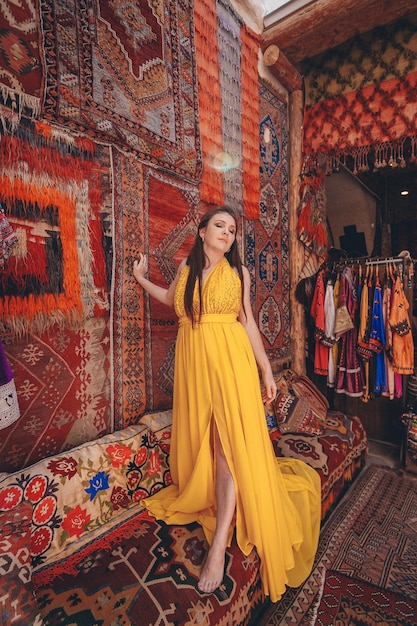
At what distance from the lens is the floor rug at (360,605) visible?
5.73ft

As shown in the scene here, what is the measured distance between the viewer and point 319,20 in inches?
124

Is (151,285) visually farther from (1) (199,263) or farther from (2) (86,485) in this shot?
(2) (86,485)

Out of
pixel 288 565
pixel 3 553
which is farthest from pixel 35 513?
pixel 288 565

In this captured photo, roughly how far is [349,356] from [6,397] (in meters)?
3.41

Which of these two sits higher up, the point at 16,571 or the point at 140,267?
the point at 140,267

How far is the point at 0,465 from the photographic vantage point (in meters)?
1.67

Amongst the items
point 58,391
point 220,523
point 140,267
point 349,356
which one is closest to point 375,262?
point 349,356

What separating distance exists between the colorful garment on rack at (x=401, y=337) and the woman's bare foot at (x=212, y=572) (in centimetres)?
273

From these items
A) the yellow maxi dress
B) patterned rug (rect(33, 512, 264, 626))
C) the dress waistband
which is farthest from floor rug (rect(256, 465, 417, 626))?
the dress waistband

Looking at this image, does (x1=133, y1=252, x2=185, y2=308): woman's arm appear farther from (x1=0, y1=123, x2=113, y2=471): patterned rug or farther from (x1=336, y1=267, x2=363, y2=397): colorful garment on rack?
(x1=336, y1=267, x2=363, y2=397): colorful garment on rack

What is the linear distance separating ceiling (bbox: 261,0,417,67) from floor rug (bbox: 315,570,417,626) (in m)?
4.56

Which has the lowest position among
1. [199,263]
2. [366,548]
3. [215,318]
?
[366,548]

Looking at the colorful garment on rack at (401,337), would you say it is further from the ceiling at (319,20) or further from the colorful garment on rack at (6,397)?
the colorful garment on rack at (6,397)

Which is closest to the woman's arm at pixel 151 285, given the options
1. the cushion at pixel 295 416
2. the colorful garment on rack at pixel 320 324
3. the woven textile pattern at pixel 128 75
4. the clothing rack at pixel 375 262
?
the woven textile pattern at pixel 128 75
